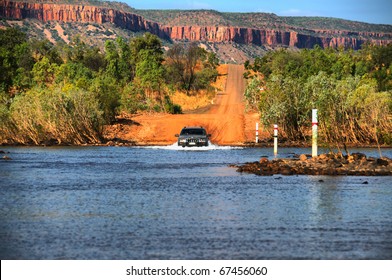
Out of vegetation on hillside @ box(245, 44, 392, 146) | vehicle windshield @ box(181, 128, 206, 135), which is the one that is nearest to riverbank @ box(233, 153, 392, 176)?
vegetation on hillside @ box(245, 44, 392, 146)

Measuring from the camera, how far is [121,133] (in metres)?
81.6

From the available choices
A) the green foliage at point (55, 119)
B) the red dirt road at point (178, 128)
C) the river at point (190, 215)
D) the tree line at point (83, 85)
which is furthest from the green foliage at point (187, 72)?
the river at point (190, 215)

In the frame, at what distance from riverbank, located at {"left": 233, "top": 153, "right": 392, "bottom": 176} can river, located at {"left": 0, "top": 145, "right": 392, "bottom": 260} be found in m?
1.31

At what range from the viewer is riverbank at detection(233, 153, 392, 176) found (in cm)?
3869

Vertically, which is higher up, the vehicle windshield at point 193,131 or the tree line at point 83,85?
the tree line at point 83,85

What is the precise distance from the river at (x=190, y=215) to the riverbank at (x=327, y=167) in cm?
131

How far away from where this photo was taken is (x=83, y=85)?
3516 inches

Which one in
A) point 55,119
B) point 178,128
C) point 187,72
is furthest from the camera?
point 187,72

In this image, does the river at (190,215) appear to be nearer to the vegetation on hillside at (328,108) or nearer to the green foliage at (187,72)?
the vegetation on hillside at (328,108)

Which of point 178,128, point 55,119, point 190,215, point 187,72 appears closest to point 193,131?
point 55,119

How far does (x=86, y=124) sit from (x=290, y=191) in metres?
43.4

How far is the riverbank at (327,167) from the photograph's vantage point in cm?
3869

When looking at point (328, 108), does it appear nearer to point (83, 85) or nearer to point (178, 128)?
point (178, 128)

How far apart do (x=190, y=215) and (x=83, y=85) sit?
66974mm
